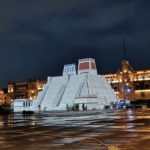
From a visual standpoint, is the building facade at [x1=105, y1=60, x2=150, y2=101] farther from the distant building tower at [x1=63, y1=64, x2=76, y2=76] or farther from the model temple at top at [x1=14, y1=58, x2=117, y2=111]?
the model temple at top at [x1=14, y1=58, x2=117, y2=111]

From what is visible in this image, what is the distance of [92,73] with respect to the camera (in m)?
122

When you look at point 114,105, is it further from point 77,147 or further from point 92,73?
point 77,147

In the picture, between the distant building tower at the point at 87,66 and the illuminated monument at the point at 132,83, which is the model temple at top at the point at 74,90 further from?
the illuminated monument at the point at 132,83

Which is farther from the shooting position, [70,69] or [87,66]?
[70,69]

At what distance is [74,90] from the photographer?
119 meters

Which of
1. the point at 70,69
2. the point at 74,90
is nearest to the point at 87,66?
the point at 70,69

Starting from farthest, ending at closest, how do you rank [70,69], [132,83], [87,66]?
[132,83] < [70,69] < [87,66]

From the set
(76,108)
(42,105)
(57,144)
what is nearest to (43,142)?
(57,144)

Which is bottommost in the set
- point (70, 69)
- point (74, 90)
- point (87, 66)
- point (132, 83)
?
point (74, 90)

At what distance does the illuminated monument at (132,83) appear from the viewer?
17138cm

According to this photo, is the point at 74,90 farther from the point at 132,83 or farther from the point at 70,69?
the point at 132,83

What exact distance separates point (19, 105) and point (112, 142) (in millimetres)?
95126

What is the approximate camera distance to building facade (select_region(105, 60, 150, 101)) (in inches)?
6747

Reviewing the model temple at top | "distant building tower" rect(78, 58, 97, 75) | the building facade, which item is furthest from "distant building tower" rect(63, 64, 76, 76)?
the building facade
